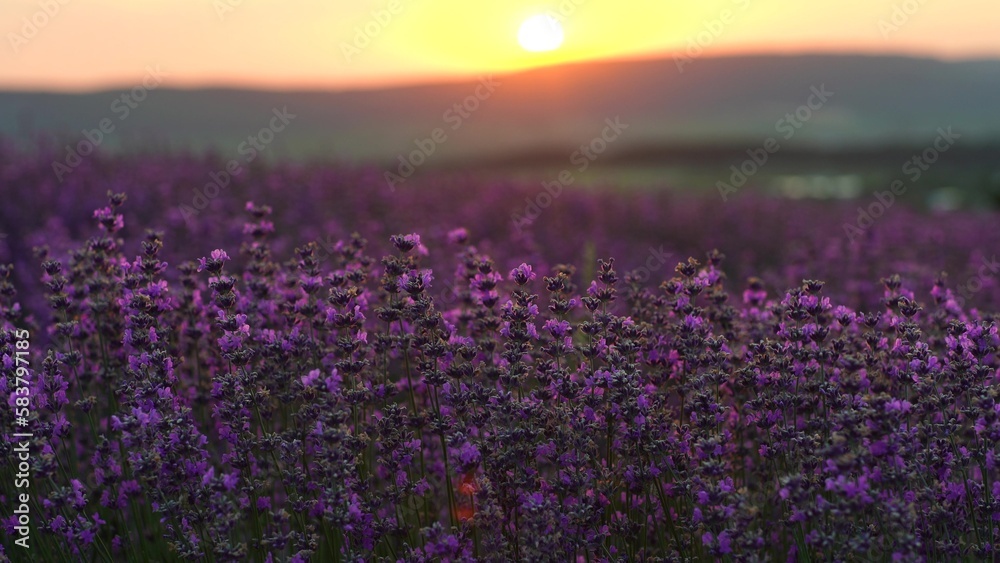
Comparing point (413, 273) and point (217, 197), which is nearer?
point (413, 273)

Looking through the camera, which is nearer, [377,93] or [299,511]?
[299,511]

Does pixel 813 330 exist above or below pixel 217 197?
below

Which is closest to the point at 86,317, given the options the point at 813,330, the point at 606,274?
the point at 606,274

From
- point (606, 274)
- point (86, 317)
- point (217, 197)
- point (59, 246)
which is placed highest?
point (217, 197)

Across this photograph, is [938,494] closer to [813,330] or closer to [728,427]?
[813,330]

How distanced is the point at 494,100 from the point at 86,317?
2613 inches

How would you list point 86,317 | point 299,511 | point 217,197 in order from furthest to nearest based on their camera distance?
point 217,197
point 86,317
point 299,511

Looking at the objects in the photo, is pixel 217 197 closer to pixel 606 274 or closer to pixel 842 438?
pixel 606 274

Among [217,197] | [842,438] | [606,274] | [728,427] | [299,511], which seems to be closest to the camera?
[842,438]

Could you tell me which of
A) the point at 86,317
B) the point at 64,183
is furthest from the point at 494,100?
the point at 86,317

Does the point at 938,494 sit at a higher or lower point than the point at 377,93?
lower

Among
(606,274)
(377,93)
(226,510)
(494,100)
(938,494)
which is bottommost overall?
(938,494)

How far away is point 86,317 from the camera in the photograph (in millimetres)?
4660

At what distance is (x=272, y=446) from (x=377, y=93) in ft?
293
